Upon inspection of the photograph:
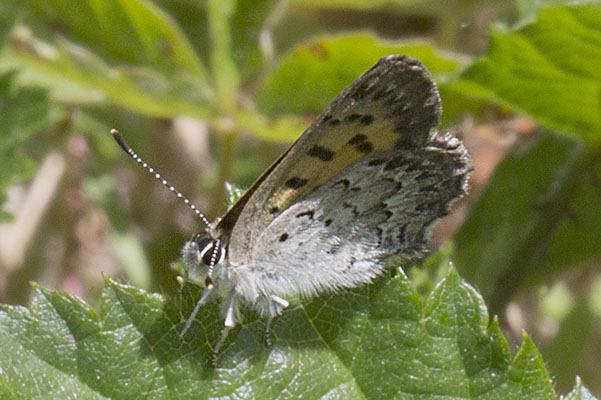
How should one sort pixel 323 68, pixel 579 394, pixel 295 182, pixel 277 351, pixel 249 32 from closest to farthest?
pixel 579 394, pixel 277 351, pixel 295 182, pixel 323 68, pixel 249 32

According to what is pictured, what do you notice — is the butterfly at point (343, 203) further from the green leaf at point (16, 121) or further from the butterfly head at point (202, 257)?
the green leaf at point (16, 121)

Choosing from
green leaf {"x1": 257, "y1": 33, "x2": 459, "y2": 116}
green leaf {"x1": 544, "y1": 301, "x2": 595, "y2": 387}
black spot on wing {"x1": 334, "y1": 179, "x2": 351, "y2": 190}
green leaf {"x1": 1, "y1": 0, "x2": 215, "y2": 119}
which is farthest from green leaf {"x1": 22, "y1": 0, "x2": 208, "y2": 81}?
green leaf {"x1": 544, "y1": 301, "x2": 595, "y2": 387}

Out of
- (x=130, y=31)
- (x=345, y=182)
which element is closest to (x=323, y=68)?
(x=130, y=31)

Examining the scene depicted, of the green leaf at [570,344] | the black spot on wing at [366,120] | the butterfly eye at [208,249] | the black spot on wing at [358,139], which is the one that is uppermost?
the black spot on wing at [366,120]

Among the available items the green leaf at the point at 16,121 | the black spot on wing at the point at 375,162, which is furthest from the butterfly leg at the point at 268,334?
the green leaf at the point at 16,121

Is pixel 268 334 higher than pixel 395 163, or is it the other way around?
pixel 395 163

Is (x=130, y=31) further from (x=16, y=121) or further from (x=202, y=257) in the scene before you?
(x=202, y=257)

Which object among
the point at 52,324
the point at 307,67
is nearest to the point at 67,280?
the point at 307,67
